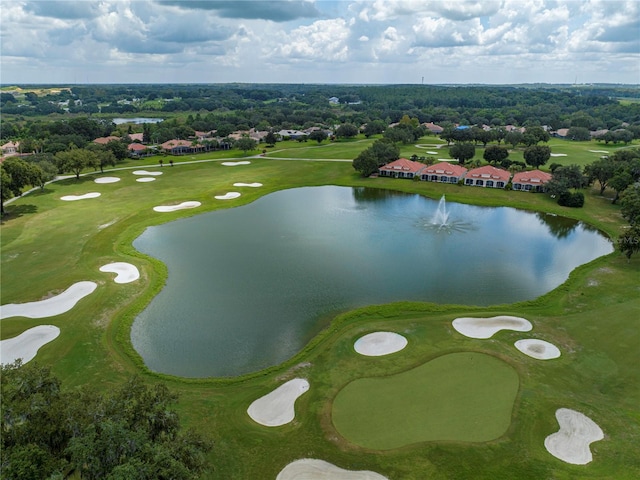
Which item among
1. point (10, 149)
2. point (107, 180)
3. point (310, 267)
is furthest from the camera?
point (10, 149)

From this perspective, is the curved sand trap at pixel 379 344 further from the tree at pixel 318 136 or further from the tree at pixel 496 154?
the tree at pixel 318 136

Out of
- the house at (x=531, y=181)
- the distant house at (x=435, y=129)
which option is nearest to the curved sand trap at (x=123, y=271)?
the house at (x=531, y=181)

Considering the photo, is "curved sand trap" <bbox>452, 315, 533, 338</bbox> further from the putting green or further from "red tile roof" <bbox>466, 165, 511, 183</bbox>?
"red tile roof" <bbox>466, 165, 511, 183</bbox>

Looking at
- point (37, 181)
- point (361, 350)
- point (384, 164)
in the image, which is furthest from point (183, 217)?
point (384, 164)

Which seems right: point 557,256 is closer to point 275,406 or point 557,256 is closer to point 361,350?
point 361,350

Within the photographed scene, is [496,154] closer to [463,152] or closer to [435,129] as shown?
[463,152]

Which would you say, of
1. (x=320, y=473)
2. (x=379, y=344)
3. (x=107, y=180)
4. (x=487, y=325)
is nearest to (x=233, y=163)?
(x=107, y=180)
